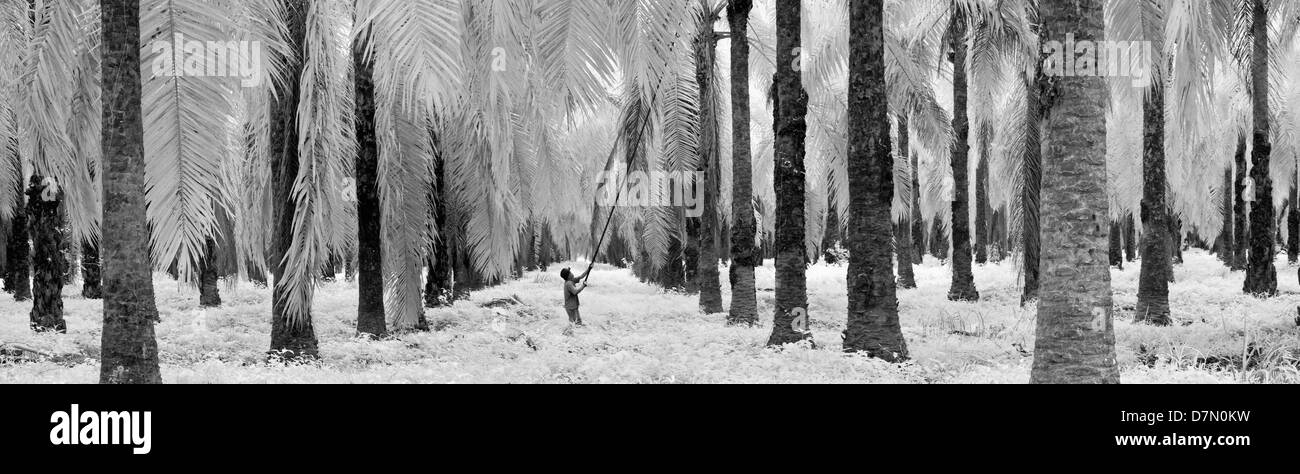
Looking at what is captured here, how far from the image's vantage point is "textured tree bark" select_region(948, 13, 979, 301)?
63.0ft

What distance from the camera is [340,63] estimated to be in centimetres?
1223

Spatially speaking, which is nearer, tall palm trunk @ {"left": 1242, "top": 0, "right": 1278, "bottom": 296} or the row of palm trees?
the row of palm trees

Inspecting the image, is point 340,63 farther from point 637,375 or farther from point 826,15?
point 826,15

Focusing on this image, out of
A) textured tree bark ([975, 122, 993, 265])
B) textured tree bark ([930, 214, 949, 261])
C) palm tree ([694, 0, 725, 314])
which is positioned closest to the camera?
palm tree ([694, 0, 725, 314])

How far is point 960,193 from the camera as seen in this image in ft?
63.2

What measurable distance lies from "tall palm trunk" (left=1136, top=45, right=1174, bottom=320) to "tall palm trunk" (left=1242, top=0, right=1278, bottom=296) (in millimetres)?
2716

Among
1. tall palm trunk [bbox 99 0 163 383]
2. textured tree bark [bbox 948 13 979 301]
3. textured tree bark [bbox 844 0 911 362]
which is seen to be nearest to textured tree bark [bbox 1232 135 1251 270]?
textured tree bark [bbox 948 13 979 301]

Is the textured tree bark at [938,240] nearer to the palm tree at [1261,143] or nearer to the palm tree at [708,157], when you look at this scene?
the palm tree at [1261,143]

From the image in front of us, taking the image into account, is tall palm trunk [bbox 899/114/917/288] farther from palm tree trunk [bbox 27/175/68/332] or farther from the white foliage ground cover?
palm tree trunk [bbox 27/175/68/332]

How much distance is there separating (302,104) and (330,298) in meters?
10.7

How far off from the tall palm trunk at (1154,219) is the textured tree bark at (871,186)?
259 inches

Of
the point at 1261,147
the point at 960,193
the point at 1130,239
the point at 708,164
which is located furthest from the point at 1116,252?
the point at 708,164

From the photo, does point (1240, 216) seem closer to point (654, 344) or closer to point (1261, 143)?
point (1261, 143)
